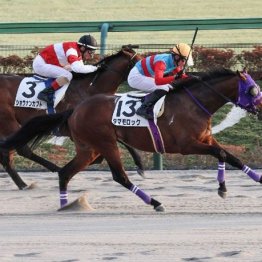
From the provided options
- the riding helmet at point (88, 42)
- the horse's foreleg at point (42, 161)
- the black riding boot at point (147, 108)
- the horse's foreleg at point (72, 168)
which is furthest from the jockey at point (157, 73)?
the horse's foreleg at point (42, 161)

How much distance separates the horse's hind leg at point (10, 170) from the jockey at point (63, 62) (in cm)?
76

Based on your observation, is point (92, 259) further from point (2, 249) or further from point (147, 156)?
point (147, 156)

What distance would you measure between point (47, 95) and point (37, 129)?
1.63 meters

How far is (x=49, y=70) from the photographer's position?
1223 cm

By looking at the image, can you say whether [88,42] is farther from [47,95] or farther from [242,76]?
[242,76]

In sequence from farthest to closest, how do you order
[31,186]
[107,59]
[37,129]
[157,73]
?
1. [107,59]
2. [31,186]
3. [37,129]
4. [157,73]

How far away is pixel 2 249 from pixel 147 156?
5392mm

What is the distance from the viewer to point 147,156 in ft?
43.8

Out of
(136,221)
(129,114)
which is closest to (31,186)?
(129,114)

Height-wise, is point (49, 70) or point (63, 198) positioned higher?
point (49, 70)

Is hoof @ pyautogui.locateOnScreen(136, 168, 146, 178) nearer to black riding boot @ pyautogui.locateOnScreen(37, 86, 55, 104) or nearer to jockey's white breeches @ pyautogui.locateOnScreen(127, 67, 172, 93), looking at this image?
black riding boot @ pyautogui.locateOnScreen(37, 86, 55, 104)

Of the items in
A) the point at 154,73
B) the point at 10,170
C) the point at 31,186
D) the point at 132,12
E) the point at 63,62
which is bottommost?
the point at 132,12

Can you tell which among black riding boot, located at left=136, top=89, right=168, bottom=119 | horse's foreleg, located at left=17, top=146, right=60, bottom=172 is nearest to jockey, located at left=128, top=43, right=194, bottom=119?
black riding boot, located at left=136, top=89, right=168, bottom=119

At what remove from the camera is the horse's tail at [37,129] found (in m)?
10.4
